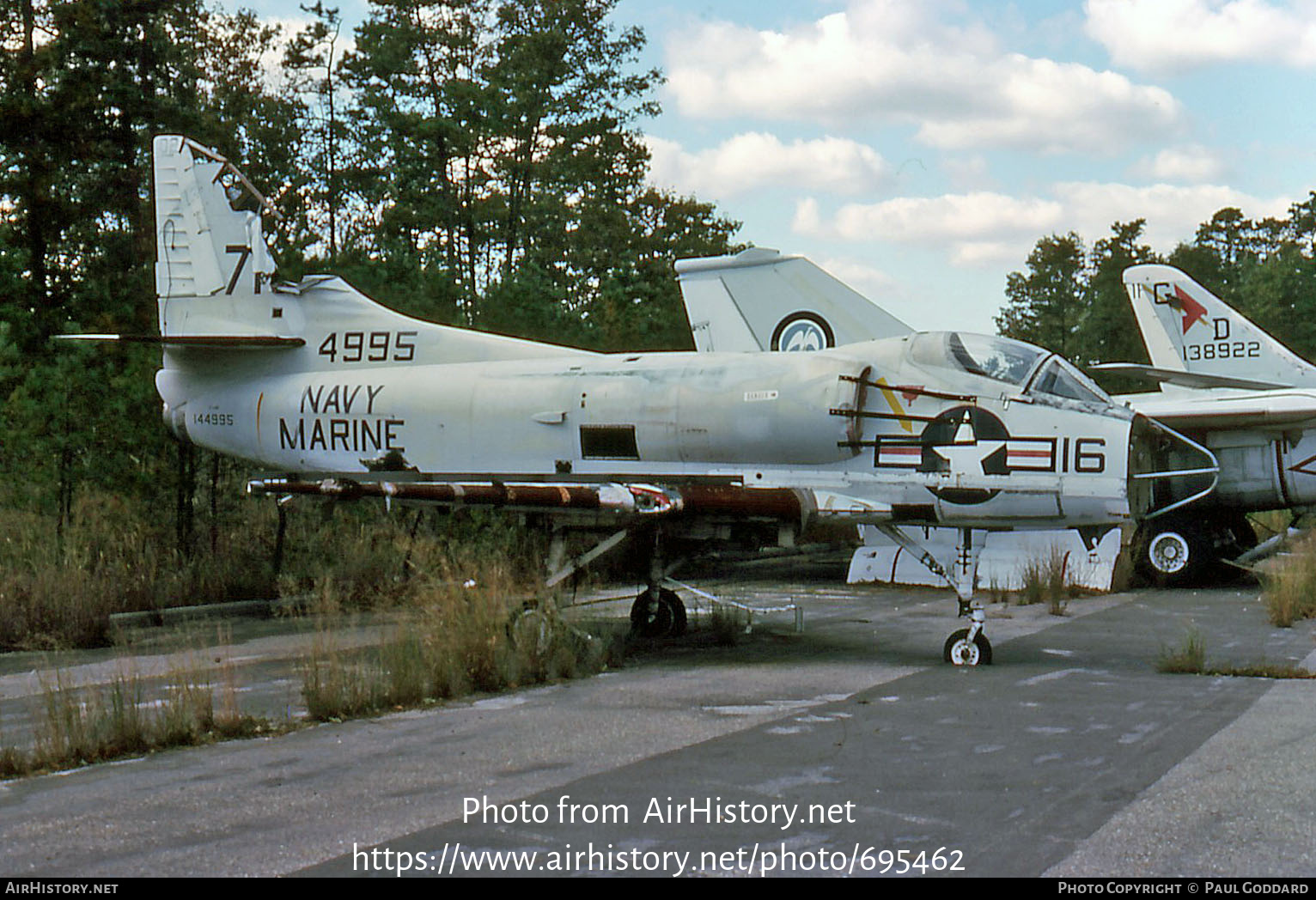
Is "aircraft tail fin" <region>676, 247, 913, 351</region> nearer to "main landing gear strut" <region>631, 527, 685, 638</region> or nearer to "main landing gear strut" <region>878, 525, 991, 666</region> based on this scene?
"main landing gear strut" <region>631, 527, 685, 638</region>

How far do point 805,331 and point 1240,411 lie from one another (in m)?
6.37

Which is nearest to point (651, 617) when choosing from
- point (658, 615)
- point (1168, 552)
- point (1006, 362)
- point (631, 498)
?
point (658, 615)

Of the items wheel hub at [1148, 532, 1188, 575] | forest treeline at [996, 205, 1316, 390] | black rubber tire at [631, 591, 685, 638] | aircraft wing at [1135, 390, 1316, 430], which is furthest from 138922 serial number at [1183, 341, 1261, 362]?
forest treeline at [996, 205, 1316, 390]

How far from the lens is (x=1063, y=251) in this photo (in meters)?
67.6

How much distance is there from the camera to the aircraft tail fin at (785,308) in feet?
54.3

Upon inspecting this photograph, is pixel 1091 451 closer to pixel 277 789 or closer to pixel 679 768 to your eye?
pixel 679 768

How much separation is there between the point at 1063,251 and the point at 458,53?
39.7 metres

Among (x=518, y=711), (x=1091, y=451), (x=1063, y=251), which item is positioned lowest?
(x=518, y=711)

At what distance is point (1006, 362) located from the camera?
10531 millimetres

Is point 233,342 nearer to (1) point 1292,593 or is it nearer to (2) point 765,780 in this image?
(2) point 765,780

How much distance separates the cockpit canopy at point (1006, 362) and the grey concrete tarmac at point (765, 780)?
225 centimetres

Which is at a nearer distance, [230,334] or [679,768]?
[679,768]

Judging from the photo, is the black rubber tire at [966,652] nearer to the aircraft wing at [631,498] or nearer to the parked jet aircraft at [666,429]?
the parked jet aircraft at [666,429]

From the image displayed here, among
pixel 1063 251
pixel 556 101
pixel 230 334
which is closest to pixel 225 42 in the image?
pixel 556 101
